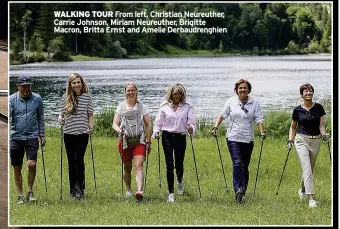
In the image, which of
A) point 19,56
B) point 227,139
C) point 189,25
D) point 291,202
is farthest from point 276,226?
point 19,56

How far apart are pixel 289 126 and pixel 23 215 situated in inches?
120

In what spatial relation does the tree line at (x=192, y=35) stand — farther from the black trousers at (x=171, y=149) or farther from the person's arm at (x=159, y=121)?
the black trousers at (x=171, y=149)

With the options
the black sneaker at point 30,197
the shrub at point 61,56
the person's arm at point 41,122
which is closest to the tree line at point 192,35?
the shrub at point 61,56

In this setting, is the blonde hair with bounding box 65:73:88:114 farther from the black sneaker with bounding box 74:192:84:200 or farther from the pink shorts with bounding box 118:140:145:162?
the black sneaker with bounding box 74:192:84:200

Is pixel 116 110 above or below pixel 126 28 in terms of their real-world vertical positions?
below

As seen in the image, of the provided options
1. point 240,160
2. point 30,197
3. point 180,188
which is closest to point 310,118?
point 240,160

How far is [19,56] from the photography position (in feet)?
28.0

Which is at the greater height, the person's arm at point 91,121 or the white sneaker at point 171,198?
the person's arm at point 91,121

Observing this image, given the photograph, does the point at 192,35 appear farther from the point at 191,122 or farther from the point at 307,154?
the point at 307,154

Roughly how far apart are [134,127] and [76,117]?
0.63 m

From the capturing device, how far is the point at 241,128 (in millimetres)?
8320

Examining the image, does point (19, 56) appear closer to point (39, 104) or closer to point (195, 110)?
point (39, 104)

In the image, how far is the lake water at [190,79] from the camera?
336 inches

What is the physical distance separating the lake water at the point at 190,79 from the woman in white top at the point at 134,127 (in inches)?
8.6
